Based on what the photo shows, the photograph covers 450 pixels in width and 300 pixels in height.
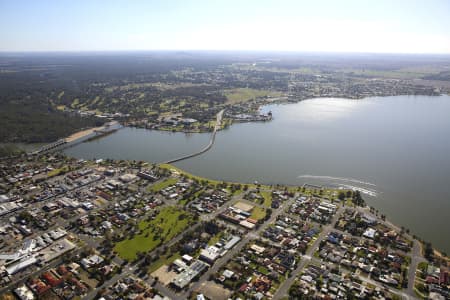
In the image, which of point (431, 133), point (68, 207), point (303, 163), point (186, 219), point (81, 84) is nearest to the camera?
point (186, 219)

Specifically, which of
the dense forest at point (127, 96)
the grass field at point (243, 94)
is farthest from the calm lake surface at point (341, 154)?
the grass field at point (243, 94)

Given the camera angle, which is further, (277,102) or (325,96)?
(325,96)

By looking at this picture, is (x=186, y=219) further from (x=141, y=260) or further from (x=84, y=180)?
(x=84, y=180)

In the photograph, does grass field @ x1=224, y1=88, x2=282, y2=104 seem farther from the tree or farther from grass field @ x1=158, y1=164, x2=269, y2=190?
the tree

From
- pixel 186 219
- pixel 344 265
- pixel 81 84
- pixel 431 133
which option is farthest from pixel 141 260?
pixel 81 84

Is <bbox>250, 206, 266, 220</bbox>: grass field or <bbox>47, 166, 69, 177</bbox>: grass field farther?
<bbox>47, 166, 69, 177</bbox>: grass field

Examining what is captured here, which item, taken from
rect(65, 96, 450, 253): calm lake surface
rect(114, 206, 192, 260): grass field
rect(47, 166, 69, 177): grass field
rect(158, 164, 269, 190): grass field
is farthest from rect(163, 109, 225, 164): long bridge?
rect(114, 206, 192, 260): grass field

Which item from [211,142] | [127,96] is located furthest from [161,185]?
[127,96]
